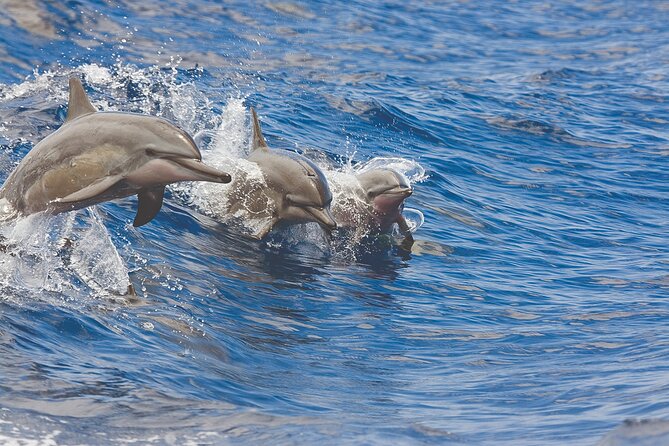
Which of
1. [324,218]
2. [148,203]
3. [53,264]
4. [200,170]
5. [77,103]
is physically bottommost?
[53,264]

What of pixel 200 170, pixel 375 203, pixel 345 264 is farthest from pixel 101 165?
pixel 375 203

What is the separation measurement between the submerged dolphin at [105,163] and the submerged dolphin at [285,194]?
9.97ft

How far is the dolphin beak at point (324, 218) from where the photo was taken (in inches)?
469

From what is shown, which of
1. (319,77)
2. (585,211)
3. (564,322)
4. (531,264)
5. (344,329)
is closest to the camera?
(344,329)

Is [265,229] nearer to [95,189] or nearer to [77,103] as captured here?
[77,103]

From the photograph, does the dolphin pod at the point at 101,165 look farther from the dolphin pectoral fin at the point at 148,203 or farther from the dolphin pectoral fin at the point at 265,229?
the dolphin pectoral fin at the point at 265,229

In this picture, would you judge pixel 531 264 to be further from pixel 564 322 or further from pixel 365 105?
pixel 365 105

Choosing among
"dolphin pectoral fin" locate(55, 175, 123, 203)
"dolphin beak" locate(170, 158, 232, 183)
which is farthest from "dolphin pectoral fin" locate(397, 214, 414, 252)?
"dolphin pectoral fin" locate(55, 175, 123, 203)

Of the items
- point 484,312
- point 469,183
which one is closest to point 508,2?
point 469,183

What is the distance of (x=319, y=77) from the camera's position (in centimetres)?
2192

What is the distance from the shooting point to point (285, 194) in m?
12.1

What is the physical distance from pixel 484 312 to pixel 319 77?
38.0 feet

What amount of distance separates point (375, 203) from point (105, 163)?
4.88 metres

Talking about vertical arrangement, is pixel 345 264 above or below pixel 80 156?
below
